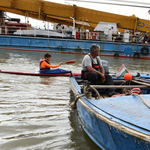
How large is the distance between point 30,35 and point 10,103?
53.2ft

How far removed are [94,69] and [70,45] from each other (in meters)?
15.4

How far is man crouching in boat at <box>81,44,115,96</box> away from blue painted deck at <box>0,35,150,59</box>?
14950 mm

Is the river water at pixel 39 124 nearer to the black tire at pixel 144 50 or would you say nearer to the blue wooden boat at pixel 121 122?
the blue wooden boat at pixel 121 122

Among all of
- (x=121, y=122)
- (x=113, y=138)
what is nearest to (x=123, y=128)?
(x=121, y=122)

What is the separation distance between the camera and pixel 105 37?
1945 centimetres

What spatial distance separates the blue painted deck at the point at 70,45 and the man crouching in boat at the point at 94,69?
1495cm

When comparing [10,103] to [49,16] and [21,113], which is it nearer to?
[21,113]

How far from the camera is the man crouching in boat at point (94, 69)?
4227mm

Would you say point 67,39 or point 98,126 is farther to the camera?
point 67,39

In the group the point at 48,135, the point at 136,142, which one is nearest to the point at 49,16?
the point at 48,135

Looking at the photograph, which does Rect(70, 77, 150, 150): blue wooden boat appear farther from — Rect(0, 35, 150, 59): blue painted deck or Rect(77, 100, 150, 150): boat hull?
Rect(0, 35, 150, 59): blue painted deck

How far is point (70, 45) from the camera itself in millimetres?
19438

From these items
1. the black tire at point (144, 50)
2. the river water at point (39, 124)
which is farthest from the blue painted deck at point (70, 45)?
the river water at point (39, 124)

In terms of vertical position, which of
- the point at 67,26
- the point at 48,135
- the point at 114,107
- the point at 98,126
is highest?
the point at 67,26
